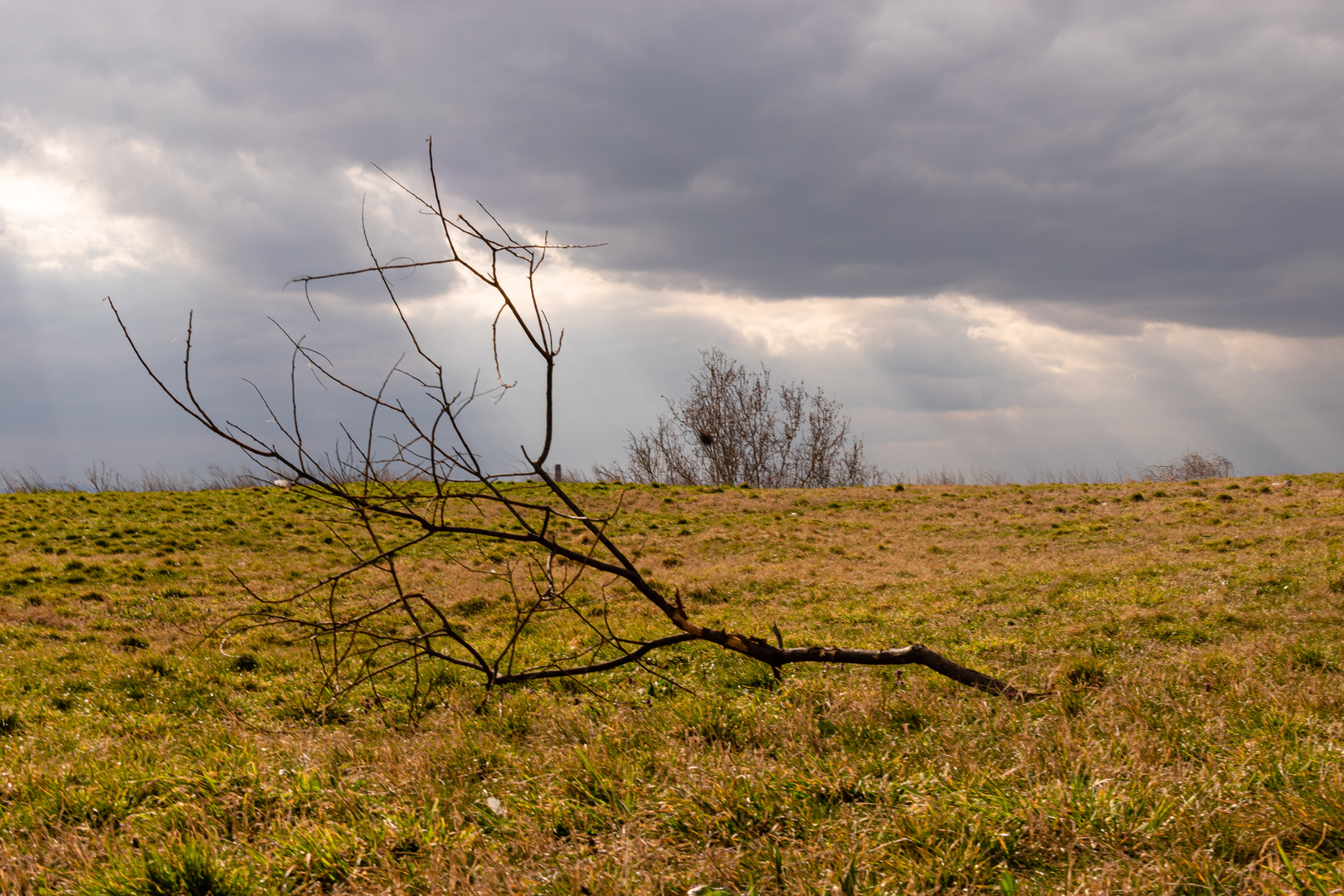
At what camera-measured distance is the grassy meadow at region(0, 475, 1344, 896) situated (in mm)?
2760

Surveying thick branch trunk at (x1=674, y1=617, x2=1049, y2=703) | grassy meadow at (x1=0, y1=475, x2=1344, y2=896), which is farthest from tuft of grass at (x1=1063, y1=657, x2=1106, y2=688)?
thick branch trunk at (x1=674, y1=617, x2=1049, y2=703)

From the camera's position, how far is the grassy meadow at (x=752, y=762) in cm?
276

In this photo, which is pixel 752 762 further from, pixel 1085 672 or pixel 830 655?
pixel 1085 672

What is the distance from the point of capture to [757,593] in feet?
38.3

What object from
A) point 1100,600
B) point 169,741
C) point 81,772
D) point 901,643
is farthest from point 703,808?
point 1100,600

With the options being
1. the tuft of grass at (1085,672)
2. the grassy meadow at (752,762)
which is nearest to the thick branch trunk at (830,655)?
the grassy meadow at (752,762)

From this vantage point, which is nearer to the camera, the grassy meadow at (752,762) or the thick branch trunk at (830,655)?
the grassy meadow at (752,762)

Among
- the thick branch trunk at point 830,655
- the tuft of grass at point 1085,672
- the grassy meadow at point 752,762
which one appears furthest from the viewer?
the tuft of grass at point 1085,672

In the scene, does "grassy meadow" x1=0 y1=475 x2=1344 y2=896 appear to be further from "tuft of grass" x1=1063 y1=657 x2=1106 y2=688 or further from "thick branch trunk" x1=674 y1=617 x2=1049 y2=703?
"thick branch trunk" x1=674 y1=617 x2=1049 y2=703

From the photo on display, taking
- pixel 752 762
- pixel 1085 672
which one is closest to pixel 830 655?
pixel 752 762

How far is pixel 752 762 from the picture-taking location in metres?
3.71

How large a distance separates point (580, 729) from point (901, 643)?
4.44 metres

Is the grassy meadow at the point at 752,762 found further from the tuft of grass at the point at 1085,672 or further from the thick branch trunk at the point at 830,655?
the thick branch trunk at the point at 830,655

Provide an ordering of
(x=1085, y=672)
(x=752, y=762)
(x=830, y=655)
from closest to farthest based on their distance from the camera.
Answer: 1. (x=752, y=762)
2. (x=830, y=655)
3. (x=1085, y=672)
